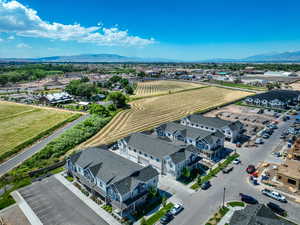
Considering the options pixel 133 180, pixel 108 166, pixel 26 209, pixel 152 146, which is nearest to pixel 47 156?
pixel 26 209

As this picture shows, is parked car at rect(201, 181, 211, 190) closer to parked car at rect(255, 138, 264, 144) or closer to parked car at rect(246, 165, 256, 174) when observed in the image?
parked car at rect(246, 165, 256, 174)

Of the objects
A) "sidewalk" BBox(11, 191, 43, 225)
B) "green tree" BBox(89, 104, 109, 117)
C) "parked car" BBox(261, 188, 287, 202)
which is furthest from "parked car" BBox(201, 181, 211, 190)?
"green tree" BBox(89, 104, 109, 117)

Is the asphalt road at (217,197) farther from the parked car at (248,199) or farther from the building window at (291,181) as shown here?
the building window at (291,181)

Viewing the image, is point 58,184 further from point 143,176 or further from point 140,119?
point 140,119

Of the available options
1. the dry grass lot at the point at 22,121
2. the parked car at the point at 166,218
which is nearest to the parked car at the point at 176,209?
the parked car at the point at 166,218

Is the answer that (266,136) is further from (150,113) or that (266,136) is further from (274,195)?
(150,113)

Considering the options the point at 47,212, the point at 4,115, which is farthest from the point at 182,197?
the point at 4,115
